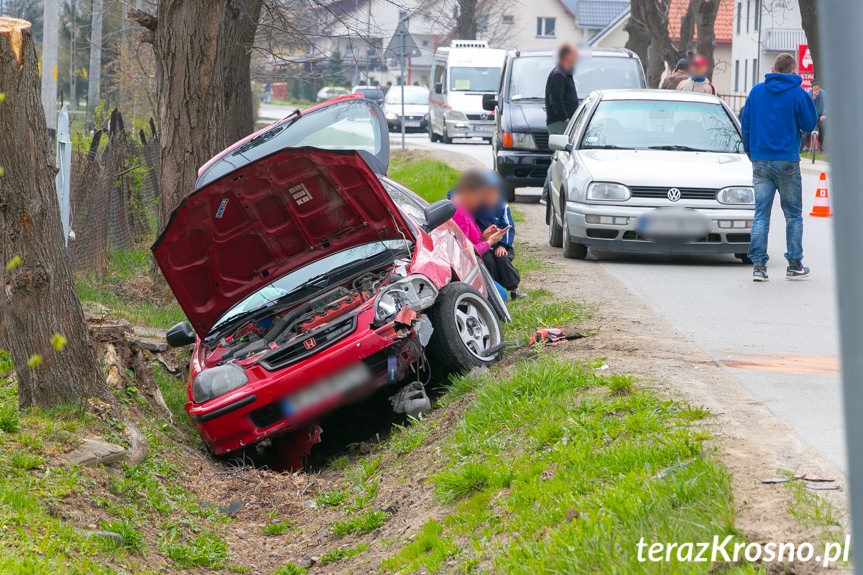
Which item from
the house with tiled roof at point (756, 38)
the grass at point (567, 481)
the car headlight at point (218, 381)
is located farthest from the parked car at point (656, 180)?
the house with tiled roof at point (756, 38)

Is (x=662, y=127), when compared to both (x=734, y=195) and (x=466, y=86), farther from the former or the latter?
(x=466, y=86)

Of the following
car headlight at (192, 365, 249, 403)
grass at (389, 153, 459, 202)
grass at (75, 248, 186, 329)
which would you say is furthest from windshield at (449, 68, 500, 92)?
car headlight at (192, 365, 249, 403)

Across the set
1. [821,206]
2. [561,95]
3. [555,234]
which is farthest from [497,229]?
[821,206]

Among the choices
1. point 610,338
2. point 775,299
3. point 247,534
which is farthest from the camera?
point 775,299

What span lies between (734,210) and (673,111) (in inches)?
71.7

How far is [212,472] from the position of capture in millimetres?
6832

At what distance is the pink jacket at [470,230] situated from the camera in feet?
29.1

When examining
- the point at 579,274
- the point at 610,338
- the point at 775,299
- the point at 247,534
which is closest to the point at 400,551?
the point at 247,534

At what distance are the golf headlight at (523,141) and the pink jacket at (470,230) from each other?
7.73 m

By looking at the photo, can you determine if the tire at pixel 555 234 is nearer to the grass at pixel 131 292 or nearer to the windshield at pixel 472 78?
the grass at pixel 131 292

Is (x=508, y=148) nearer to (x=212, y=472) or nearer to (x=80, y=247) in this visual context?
(x=80, y=247)

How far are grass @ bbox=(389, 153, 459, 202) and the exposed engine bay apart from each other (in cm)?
774

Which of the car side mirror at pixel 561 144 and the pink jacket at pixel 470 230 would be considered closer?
the pink jacket at pixel 470 230

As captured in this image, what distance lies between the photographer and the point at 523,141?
651 inches
